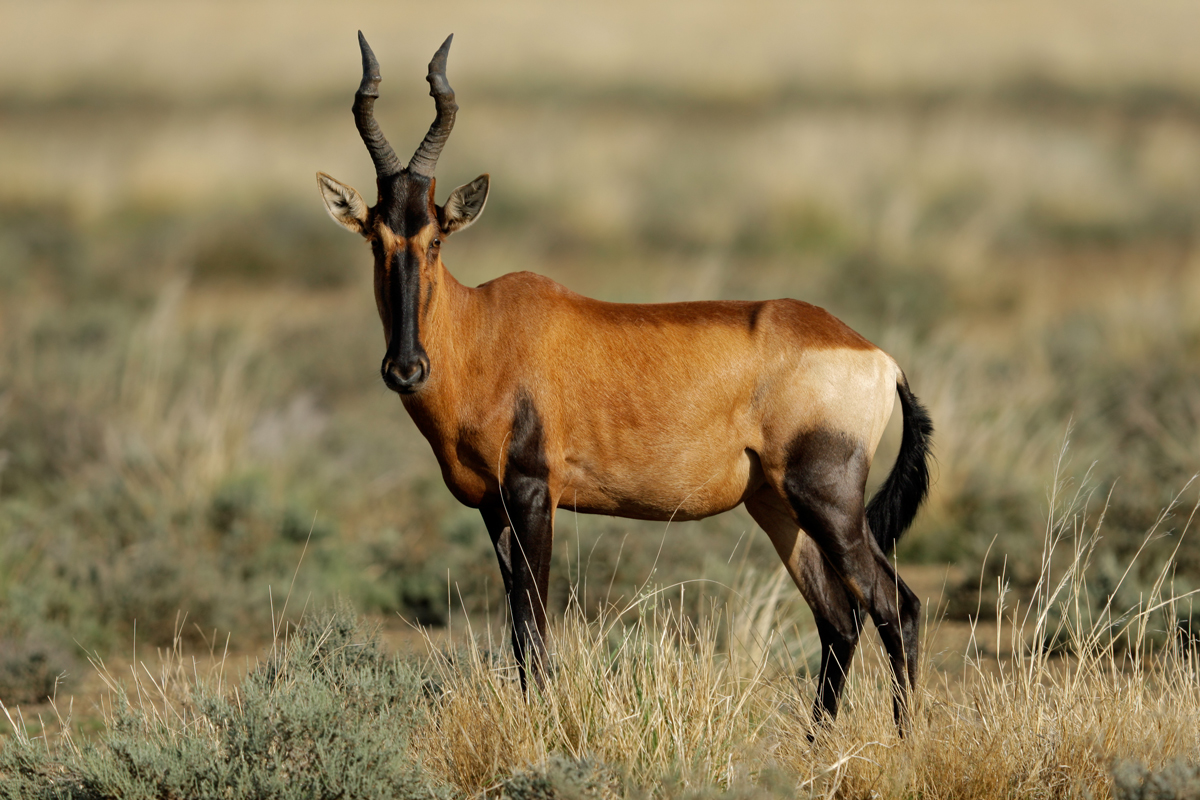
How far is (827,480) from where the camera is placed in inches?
199

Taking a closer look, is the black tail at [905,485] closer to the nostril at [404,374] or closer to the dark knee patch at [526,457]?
the dark knee patch at [526,457]

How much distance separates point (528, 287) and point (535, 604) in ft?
4.55

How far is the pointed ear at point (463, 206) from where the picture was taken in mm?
5062

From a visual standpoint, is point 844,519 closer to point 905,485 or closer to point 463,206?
point 905,485

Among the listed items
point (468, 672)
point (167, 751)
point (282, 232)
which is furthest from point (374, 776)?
point (282, 232)

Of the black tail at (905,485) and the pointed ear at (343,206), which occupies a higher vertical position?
the pointed ear at (343,206)

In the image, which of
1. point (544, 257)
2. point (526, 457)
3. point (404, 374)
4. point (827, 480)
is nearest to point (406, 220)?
point (404, 374)

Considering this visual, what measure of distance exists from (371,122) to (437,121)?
10.5 inches

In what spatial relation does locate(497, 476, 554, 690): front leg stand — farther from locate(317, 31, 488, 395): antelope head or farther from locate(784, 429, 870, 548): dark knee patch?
locate(784, 429, 870, 548): dark knee patch

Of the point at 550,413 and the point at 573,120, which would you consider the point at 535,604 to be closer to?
the point at 550,413

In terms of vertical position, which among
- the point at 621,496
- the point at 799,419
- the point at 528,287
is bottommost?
the point at 621,496

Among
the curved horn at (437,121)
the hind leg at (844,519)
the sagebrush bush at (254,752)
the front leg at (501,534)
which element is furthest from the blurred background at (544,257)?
the curved horn at (437,121)

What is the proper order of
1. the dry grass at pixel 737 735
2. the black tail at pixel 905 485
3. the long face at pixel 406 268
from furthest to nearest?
the black tail at pixel 905 485 → the long face at pixel 406 268 → the dry grass at pixel 737 735

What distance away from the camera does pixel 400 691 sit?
5.12 metres
